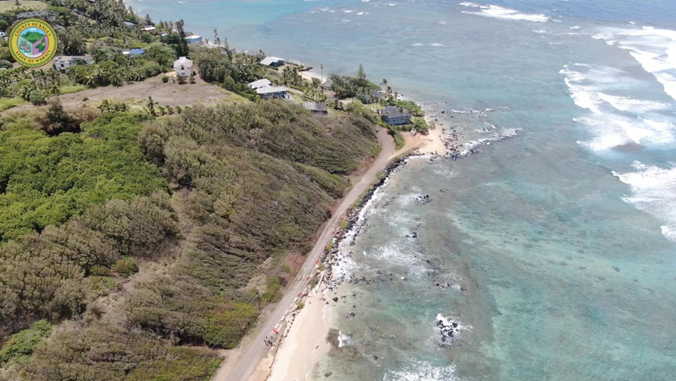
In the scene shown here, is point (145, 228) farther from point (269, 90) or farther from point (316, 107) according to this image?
point (269, 90)

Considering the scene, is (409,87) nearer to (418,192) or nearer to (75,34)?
(418,192)

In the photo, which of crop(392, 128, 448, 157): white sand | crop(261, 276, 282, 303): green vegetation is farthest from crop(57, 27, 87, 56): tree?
crop(261, 276, 282, 303): green vegetation

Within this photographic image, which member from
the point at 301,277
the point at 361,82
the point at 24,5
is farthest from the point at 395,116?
the point at 24,5

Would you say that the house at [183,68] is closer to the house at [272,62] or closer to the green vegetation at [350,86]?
the house at [272,62]

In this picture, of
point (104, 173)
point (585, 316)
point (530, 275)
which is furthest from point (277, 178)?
point (585, 316)

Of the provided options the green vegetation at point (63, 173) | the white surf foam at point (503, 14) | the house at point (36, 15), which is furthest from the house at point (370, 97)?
the white surf foam at point (503, 14)

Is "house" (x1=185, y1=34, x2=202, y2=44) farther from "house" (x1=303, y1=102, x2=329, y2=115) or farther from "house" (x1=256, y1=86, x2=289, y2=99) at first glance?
"house" (x1=303, y1=102, x2=329, y2=115)
